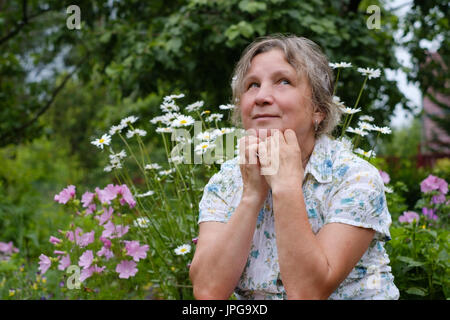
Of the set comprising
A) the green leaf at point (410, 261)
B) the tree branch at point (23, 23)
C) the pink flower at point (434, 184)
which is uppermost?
the tree branch at point (23, 23)

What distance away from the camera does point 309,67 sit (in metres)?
1.73

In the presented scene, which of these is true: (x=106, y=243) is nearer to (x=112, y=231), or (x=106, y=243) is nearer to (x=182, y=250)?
(x=112, y=231)

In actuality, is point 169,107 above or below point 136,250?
above

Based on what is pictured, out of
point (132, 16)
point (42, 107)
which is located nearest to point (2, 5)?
point (42, 107)

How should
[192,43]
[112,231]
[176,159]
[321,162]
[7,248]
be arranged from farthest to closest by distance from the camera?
[192,43] → [7,248] → [112,231] → [176,159] → [321,162]

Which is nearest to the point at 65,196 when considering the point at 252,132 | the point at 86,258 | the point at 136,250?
the point at 86,258

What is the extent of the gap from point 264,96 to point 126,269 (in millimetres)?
1199

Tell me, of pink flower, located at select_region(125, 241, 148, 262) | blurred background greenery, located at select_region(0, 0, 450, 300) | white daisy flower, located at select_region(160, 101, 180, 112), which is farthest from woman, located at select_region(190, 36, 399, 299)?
blurred background greenery, located at select_region(0, 0, 450, 300)

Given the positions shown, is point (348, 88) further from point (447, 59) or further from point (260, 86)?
point (260, 86)

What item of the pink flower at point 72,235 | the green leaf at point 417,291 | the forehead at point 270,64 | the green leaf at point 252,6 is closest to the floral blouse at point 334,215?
the forehead at point 270,64

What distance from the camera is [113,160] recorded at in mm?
2193

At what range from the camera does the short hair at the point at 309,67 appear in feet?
5.64

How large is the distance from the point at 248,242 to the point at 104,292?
1.28 m

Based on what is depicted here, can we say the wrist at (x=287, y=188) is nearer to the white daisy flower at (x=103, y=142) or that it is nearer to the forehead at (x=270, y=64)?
the forehead at (x=270, y=64)
